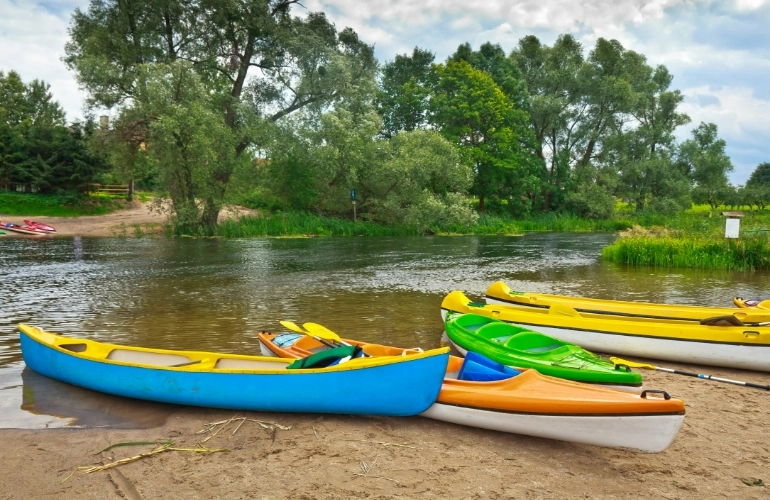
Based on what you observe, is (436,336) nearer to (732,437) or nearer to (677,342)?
(677,342)

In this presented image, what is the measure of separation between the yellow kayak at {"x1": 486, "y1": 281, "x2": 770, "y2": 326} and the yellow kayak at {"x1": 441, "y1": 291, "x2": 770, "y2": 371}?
21 centimetres

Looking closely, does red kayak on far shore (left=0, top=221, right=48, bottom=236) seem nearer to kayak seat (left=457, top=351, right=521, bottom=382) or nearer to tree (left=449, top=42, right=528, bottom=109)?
kayak seat (left=457, top=351, right=521, bottom=382)

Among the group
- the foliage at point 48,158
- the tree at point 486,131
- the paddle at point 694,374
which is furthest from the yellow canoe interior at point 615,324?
the tree at point 486,131

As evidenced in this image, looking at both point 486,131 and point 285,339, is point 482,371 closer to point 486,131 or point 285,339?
point 285,339

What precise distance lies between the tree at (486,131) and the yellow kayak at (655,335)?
32542 mm

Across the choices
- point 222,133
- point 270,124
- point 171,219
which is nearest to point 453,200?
point 270,124

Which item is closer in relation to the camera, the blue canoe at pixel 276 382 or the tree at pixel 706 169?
the blue canoe at pixel 276 382

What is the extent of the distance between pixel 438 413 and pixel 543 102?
3975 centimetres

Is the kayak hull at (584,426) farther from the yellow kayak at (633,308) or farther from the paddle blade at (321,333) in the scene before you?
the yellow kayak at (633,308)

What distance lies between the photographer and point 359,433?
429 centimetres

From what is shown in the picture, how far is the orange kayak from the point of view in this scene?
141 inches

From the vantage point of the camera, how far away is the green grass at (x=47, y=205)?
105 ft

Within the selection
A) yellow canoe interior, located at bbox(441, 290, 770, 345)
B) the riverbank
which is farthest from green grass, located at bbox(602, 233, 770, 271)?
the riverbank

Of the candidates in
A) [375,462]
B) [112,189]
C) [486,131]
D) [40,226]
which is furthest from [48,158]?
[375,462]
